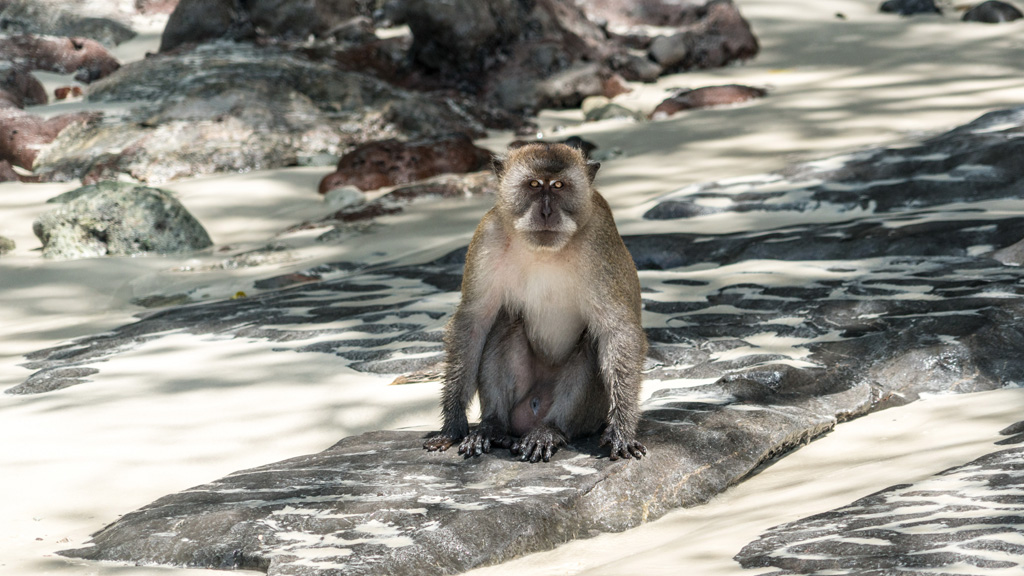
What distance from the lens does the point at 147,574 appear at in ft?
10.8

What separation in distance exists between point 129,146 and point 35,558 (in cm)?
1012

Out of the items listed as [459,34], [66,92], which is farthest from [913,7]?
[66,92]

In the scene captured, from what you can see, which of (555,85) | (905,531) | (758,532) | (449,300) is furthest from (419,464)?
(555,85)

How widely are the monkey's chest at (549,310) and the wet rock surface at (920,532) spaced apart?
1.34 m

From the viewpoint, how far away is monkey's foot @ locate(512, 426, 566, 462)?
407cm

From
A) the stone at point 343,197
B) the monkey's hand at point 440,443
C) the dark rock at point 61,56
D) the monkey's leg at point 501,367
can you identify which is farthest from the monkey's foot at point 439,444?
the dark rock at point 61,56

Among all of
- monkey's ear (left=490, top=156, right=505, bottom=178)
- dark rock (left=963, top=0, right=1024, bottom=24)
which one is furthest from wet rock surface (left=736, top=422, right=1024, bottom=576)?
dark rock (left=963, top=0, right=1024, bottom=24)

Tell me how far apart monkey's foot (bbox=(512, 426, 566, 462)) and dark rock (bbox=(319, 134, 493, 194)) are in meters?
8.01

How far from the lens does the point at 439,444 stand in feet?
13.9

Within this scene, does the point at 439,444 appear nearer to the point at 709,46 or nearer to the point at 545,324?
the point at 545,324

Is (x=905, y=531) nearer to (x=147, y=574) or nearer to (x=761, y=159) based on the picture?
(x=147, y=574)

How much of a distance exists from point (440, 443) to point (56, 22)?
54.0 feet

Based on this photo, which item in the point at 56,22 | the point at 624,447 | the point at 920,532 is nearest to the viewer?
the point at 920,532

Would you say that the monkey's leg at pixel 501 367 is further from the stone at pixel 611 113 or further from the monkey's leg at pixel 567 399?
the stone at pixel 611 113
